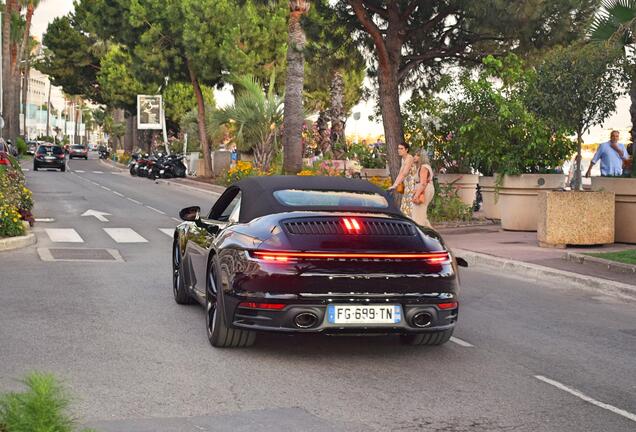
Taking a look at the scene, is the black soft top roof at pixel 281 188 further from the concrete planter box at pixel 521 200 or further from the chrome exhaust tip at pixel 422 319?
the concrete planter box at pixel 521 200

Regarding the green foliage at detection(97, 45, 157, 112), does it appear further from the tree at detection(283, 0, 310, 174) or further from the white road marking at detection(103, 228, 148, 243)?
the white road marking at detection(103, 228, 148, 243)

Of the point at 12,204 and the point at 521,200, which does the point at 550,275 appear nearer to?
the point at 521,200

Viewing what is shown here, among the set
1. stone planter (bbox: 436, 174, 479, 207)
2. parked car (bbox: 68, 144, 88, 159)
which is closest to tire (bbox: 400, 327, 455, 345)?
Answer: stone planter (bbox: 436, 174, 479, 207)

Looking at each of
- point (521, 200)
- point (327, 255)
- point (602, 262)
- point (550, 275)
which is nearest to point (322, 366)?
point (327, 255)

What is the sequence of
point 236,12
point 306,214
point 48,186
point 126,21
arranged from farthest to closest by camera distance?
point 126,21, point 236,12, point 48,186, point 306,214

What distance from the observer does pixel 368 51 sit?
25297mm

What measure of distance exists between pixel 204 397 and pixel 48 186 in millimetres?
34423

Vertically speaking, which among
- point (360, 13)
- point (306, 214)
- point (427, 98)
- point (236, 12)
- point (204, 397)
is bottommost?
point (204, 397)

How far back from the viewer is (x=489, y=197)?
23250 millimetres

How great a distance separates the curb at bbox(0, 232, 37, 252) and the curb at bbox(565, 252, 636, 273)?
8.78 metres

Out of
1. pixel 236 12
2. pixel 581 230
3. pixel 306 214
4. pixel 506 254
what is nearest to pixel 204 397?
pixel 306 214

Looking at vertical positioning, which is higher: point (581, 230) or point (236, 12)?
point (236, 12)

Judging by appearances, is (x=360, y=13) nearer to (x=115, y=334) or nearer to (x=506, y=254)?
(x=506, y=254)

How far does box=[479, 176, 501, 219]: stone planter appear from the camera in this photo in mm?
22750
